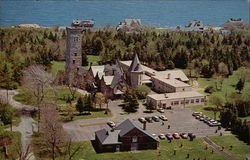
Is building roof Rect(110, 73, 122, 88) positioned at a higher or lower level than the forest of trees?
lower

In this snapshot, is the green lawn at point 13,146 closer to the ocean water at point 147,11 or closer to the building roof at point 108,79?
the building roof at point 108,79

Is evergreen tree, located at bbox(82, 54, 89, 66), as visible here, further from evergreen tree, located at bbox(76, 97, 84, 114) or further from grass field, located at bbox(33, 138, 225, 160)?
grass field, located at bbox(33, 138, 225, 160)

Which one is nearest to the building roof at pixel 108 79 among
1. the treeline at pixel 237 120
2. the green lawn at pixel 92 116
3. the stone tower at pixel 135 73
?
the stone tower at pixel 135 73

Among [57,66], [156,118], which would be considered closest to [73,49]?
[57,66]

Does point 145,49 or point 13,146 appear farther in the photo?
point 145,49

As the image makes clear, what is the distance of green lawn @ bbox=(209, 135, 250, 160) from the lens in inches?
527

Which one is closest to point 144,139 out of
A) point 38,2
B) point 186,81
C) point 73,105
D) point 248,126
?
point 248,126

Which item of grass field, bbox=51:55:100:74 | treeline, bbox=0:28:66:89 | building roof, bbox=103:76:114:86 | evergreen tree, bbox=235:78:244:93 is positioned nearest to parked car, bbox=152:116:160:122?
building roof, bbox=103:76:114:86

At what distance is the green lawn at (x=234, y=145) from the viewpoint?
13383 mm

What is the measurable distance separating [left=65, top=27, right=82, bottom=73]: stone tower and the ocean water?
467 inches

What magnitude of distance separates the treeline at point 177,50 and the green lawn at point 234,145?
1037 centimetres

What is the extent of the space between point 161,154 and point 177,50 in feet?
52.2

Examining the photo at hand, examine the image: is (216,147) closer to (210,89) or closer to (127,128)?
(127,128)

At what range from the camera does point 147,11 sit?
39.0m
